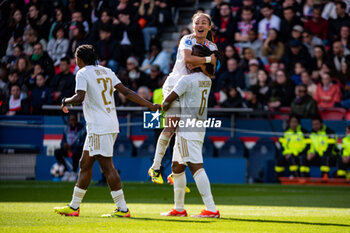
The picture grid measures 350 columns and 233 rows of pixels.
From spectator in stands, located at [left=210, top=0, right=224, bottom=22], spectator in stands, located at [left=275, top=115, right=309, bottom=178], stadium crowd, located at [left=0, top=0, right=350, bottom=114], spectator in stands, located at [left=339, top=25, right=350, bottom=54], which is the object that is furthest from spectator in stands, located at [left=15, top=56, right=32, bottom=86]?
spectator in stands, located at [left=339, top=25, right=350, bottom=54]

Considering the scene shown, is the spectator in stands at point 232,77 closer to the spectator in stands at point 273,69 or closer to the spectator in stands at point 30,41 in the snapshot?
the spectator in stands at point 273,69

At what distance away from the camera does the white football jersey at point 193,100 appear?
28.3ft

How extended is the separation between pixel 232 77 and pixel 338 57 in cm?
304

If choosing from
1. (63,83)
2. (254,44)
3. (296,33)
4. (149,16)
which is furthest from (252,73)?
(63,83)

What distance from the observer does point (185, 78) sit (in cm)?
867

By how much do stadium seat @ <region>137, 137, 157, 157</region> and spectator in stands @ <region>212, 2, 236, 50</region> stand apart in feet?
12.1

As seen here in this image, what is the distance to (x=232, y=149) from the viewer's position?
59.6 ft

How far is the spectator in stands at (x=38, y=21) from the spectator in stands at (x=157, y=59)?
14.8 ft

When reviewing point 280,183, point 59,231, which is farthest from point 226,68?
point 59,231

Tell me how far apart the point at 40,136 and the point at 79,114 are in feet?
4.54

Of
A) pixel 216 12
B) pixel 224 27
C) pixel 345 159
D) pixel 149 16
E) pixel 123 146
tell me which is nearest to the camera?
pixel 345 159

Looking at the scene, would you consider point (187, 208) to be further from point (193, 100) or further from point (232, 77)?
point (232, 77)

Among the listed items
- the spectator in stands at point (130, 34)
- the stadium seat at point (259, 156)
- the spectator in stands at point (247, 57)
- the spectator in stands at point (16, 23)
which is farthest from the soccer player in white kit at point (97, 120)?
the spectator in stands at point (16, 23)

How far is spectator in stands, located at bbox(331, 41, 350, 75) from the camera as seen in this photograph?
61.6 ft
